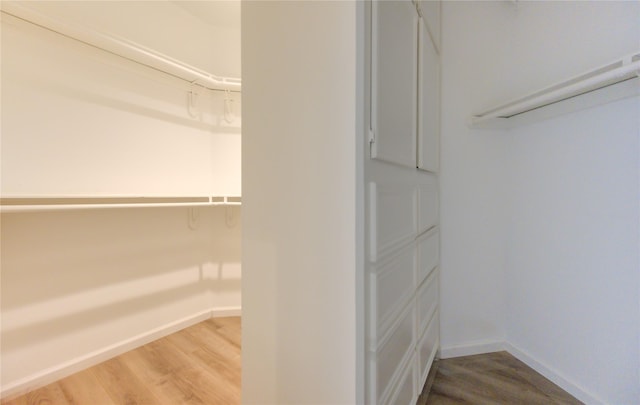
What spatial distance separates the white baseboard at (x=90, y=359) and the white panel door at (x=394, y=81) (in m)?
2.14

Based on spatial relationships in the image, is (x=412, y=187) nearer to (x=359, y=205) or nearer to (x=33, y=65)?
(x=359, y=205)

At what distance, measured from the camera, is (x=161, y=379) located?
1.54m

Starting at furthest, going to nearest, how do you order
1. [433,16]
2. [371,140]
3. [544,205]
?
[544,205] < [433,16] < [371,140]

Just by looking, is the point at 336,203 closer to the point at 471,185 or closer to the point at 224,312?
the point at 471,185

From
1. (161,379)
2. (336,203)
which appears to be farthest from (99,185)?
(336,203)

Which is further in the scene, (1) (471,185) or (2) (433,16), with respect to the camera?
(1) (471,185)

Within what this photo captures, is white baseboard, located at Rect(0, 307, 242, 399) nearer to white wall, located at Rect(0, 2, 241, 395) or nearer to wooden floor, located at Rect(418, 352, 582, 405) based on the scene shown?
white wall, located at Rect(0, 2, 241, 395)

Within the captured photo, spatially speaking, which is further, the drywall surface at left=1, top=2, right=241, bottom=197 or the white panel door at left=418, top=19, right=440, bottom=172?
the drywall surface at left=1, top=2, right=241, bottom=197

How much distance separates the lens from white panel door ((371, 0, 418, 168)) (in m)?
0.73

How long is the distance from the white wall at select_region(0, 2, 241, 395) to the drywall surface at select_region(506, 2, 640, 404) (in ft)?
7.14

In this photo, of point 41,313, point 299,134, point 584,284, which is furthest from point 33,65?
point 584,284

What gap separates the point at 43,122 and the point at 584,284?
2.97 meters

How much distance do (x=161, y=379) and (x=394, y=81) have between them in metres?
1.95

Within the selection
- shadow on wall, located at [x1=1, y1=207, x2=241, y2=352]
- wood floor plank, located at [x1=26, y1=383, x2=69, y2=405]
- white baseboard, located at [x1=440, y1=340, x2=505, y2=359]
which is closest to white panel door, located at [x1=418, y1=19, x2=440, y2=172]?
white baseboard, located at [x1=440, y1=340, x2=505, y2=359]
